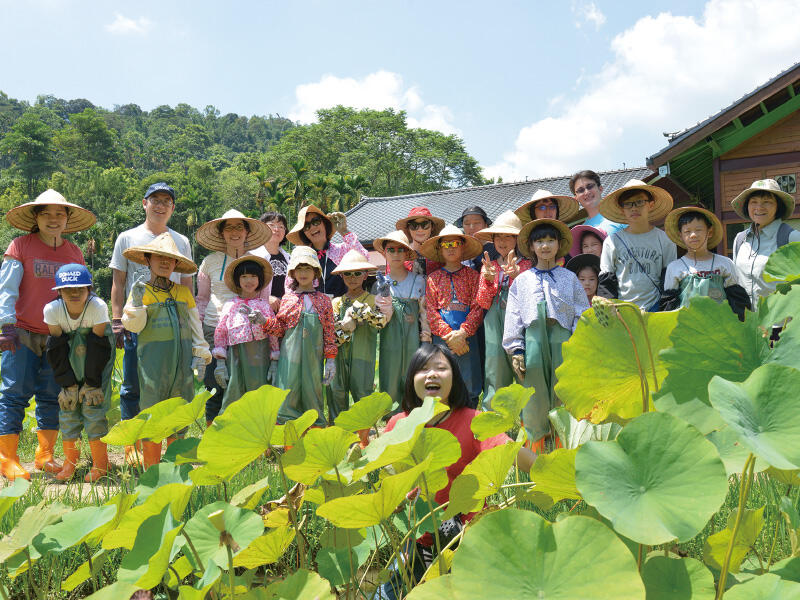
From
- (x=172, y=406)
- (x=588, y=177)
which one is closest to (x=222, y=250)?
(x=588, y=177)

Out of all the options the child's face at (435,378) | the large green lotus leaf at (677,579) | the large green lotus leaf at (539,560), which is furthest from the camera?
the child's face at (435,378)

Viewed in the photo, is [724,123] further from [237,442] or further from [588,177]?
[237,442]

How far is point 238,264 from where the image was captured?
388 cm

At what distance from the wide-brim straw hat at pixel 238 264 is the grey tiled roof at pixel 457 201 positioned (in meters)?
14.4

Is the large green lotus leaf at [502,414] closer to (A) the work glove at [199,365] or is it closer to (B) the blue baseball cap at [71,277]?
(A) the work glove at [199,365]

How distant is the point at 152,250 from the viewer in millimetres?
3387

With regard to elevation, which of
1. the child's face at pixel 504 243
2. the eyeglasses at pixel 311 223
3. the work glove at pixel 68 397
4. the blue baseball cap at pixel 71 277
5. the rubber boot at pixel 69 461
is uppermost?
the eyeglasses at pixel 311 223

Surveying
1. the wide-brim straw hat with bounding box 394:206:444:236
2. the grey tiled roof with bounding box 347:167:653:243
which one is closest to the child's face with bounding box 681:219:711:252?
the wide-brim straw hat with bounding box 394:206:444:236

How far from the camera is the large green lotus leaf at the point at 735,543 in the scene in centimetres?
90

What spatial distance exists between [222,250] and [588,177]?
2.74 meters

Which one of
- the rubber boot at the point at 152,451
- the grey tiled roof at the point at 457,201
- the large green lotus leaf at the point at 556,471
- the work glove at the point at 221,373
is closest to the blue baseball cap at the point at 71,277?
the work glove at the point at 221,373

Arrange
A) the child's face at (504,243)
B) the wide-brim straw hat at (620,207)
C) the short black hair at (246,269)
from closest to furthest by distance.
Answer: the wide-brim straw hat at (620,207) < the short black hair at (246,269) < the child's face at (504,243)

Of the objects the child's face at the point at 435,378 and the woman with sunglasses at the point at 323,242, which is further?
the woman with sunglasses at the point at 323,242

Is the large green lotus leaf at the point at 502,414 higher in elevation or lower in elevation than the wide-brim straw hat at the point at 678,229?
lower
